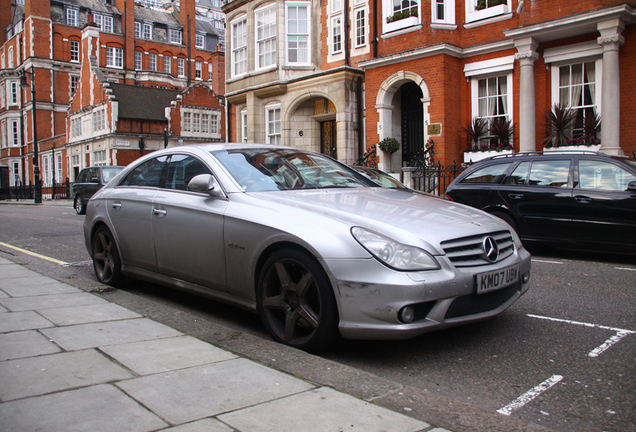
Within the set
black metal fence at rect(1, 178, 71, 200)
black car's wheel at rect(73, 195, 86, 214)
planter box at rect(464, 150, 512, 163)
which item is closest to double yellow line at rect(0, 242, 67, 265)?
black car's wheel at rect(73, 195, 86, 214)

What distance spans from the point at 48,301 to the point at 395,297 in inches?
133

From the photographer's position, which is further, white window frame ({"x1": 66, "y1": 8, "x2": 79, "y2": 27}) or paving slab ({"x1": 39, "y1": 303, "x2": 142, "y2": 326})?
white window frame ({"x1": 66, "y1": 8, "x2": 79, "y2": 27})

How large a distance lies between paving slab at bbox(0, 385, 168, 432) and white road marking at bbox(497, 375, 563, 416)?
71.9 inches

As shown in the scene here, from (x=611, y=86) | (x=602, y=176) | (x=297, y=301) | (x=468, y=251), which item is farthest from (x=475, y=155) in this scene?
(x=297, y=301)

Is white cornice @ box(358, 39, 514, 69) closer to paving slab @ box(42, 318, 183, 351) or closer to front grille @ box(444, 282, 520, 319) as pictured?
front grille @ box(444, 282, 520, 319)

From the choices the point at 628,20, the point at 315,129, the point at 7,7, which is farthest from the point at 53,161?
the point at 628,20

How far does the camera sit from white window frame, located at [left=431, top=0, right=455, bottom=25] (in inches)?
697

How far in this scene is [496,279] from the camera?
389 cm

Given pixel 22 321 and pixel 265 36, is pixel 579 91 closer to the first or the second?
pixel 265 36

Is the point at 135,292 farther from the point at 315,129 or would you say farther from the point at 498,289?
the point at 315,129

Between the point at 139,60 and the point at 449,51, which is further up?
the point at 139,60

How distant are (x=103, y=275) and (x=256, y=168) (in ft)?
8.13

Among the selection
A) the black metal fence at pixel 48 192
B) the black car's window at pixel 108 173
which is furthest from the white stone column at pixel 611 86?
the black metal fence at pixel 48 192

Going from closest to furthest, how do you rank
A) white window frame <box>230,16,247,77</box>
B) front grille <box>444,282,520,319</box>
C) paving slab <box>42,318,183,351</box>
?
front grille <box>444,282,520,319</box> → paving slab <box>42,318,183,351</box> → white window frame <box>230,16,247,77</box>
